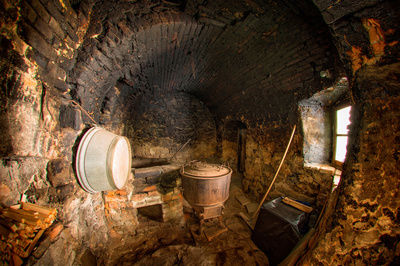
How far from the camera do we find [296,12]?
191 centimetres

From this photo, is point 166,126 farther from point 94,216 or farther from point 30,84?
point 30,84

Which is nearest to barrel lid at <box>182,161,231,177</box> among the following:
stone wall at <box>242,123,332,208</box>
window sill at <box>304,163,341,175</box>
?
stone wall at <box>242,123,332,208</box>

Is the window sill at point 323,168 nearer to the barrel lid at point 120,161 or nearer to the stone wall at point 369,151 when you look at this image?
the stone wall at point 369,151

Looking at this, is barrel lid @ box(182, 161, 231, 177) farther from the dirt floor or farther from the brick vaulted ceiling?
the brick vaulted ceiling

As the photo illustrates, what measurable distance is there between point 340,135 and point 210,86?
3.27 meters

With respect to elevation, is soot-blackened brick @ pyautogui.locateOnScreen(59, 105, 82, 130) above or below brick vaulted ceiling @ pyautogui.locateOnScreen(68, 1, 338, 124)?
below

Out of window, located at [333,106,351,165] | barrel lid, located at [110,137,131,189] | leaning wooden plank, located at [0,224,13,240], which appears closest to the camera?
leaning wooden plank, located at [0,224,13,240]

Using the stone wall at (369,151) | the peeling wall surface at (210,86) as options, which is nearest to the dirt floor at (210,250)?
the peeling wall surface at (210,86)

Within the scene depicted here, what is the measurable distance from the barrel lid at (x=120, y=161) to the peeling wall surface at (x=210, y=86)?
16.6 inches

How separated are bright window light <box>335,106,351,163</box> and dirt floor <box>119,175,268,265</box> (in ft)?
7.58

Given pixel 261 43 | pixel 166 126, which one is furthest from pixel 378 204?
pixel 166 126

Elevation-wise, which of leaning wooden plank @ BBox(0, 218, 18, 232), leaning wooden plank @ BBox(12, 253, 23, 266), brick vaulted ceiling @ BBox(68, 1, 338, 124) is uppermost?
brick vaulted ceiling @ BBox(68, 1, 338, 124)

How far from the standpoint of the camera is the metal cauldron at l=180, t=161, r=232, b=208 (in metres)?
2.63

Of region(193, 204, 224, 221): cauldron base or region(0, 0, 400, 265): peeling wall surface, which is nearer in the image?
region(0, 0, 400, 265): peeling wall surface
